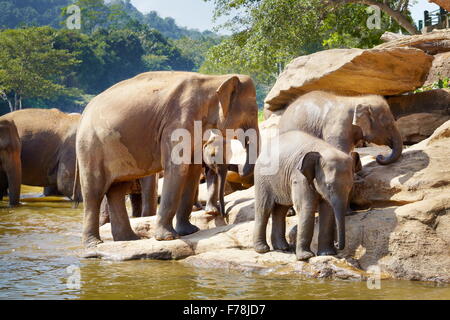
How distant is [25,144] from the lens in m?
16.7

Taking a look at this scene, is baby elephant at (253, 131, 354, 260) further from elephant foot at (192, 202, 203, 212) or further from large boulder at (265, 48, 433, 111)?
large boulder at (265, 48, 433, 111)

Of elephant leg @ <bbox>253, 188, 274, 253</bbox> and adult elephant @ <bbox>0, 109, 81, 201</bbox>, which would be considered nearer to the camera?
elephant leg @ <bbox>253, 188, 274, 253</bbox>

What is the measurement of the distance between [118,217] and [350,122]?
3.23 meters

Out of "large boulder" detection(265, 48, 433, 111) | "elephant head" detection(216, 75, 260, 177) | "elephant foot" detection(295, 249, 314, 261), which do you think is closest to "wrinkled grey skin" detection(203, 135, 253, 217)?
"elephant head" detection(216, 75, 260, 177)

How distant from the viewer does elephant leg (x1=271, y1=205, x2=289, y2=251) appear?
7.94m

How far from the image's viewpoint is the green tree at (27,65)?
2133 inches

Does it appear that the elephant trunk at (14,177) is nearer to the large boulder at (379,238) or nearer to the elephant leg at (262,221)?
the large boulder at (379,238)

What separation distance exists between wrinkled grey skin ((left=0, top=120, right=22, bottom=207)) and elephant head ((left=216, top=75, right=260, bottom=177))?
8043 millimetres

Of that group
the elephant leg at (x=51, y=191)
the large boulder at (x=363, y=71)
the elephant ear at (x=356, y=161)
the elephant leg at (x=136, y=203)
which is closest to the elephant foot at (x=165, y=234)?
the elephant ear at (x=356, y=161)

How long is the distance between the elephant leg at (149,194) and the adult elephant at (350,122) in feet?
8.19

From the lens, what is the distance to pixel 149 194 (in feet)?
36.3

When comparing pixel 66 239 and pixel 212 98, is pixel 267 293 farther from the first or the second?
pixel 66 239

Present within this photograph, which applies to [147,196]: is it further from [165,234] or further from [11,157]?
[11,157]

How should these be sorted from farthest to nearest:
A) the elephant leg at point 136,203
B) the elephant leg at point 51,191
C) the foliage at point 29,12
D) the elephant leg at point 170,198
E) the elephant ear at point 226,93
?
the foliage at point 29,12
the elephant leg at point 51,191
the elephant leg at point 136,203
the elephant ear at point 226,93
the elephant leg at point 170,198
